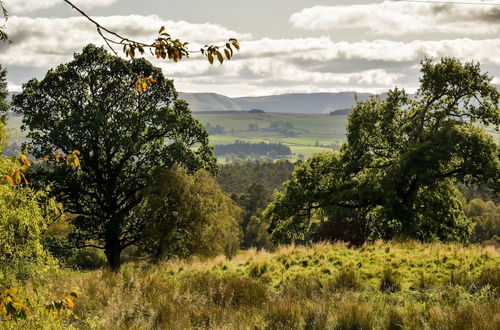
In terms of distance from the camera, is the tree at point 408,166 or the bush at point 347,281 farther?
the tree at point 408,166

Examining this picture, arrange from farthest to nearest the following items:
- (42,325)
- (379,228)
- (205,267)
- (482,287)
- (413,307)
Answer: (379,228) → (205,267) → (482,287) → (413,307) → (42,325)

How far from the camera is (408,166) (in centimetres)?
2542

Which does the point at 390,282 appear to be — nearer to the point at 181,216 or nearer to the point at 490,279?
the point at 490,279

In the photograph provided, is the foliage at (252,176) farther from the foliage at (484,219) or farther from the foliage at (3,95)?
the foliage at (3,95)

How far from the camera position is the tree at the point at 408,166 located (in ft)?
82.6

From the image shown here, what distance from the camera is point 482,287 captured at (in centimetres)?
988

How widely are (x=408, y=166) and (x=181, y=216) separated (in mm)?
13528

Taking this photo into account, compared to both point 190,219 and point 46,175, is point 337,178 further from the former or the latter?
point 46,175

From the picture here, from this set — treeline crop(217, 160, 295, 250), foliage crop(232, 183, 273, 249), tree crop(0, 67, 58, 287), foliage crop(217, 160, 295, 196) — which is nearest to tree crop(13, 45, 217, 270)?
tree crop(0, 67, 58, 287)

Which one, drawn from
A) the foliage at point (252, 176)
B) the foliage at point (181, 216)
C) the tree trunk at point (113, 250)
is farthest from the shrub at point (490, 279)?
the foliage at point (252, 176)

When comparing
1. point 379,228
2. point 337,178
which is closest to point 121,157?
point 337,178

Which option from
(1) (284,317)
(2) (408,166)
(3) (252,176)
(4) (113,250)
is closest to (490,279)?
(1) (284,317)

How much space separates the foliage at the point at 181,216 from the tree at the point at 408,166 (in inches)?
198

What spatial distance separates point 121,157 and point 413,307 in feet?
78.0
